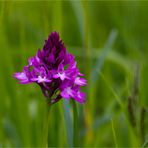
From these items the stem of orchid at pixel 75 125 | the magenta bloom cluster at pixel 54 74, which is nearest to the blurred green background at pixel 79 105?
the stem of orchid at pixel 75 125

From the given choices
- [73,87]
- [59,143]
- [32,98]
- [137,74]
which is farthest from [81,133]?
[73,87]

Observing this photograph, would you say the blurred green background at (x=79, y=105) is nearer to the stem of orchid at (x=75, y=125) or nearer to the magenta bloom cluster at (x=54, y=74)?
the stem of orchid at (x=75, y=125)

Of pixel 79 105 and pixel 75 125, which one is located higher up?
pixel 75 125

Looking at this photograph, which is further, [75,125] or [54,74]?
[75,125]

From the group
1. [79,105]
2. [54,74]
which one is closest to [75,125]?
[54,74]

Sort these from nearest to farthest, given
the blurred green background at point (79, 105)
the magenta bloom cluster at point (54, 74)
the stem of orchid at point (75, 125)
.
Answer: the magenta bloom cluster at point (54, 74)
the stem of orchid at point (75, 125)
the blurred green background at point (79, 105)

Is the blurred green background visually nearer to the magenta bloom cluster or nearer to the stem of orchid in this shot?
the stem of orchid

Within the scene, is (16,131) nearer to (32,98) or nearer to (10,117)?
(10,117)

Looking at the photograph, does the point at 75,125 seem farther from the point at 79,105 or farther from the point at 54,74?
the point at 79,105

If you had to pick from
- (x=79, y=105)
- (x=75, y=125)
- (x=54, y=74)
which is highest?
(x=54, y=74)
